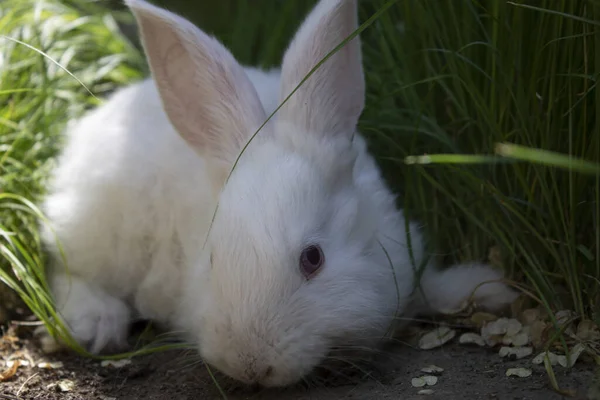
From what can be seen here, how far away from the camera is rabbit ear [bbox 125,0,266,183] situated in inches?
121

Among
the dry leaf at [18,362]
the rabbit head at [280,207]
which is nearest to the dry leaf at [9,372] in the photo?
the dry leaf at [18,362]

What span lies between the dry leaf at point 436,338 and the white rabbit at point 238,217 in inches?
5.7

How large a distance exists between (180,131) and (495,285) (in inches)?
57.3

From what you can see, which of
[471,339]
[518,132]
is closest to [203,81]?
[518,132]

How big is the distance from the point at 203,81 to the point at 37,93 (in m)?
1.53

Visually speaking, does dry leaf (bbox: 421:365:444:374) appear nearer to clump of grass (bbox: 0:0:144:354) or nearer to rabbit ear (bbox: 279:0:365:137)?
rabbit ear (bbox: 279:0:365:137)

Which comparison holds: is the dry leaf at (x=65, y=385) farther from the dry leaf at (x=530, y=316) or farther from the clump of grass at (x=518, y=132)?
the dry leaf at (x=530, y=316)

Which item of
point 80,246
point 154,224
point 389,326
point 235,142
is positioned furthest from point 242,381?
point 80,246

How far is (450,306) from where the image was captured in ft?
11.2

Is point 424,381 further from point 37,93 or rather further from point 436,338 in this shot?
point 37,93

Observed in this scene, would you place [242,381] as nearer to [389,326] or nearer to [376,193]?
[389,326]

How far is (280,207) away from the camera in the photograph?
8.96ft

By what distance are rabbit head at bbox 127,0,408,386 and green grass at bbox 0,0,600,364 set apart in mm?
290

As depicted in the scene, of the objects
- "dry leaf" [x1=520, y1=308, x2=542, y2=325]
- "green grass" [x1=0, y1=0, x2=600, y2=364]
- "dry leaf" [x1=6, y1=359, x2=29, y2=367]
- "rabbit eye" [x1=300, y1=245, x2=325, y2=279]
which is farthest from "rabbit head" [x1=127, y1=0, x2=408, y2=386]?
"dry leaf" [x1=6, y1=359, x2=29, y2=367]
